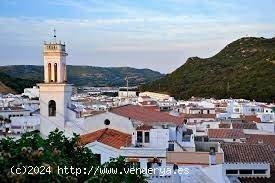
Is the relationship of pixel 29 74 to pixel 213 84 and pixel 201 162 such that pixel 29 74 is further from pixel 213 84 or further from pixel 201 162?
pixel 201 162

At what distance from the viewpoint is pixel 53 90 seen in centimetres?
2773

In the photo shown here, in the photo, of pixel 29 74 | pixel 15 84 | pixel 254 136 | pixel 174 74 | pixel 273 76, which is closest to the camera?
pixel 254 136

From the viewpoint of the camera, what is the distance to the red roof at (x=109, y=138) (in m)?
23.2

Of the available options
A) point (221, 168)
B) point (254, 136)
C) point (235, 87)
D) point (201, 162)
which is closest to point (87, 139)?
point (201, 162)

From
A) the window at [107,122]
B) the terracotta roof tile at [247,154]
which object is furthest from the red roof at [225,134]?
the window at [107,122]

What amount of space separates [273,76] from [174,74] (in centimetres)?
4293

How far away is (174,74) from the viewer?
463 feet

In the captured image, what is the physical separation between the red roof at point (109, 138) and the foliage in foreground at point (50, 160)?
33.5ft

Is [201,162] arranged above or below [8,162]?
below

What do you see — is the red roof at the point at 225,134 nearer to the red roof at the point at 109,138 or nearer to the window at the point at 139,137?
the red roof at the point at 109,138

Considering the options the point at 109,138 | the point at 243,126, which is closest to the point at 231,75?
the point at 243,126

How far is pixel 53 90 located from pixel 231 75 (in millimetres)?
91863

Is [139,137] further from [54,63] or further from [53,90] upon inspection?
[54,63]

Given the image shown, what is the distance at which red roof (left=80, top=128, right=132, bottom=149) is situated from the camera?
23.2m
